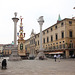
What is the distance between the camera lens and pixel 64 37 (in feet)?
172

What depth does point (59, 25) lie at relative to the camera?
184 ft

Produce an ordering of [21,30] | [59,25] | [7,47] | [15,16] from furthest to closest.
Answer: [7,47] → [59,25] → [21,30] → [15,16]

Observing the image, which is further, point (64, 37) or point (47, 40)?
point (47, 40)

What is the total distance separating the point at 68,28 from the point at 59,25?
15.7 feet

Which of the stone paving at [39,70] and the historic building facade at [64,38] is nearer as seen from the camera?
the stone paving at [39,70]

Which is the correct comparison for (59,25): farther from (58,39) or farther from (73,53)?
(73,53)

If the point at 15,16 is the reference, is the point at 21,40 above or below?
below

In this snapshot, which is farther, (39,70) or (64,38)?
(64,38)

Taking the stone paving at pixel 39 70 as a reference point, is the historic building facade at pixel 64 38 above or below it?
above

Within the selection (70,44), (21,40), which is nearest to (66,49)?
(70,44)

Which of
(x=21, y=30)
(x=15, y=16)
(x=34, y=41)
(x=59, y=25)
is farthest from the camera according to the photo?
(x=34, y=41)

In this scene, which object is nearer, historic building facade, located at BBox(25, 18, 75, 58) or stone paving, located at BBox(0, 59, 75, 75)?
stone paving, located at BBox(0, 59, 75, 75)

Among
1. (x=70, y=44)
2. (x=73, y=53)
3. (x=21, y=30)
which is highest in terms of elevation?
(x=21, y=30)

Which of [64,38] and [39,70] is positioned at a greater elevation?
[64,38]
